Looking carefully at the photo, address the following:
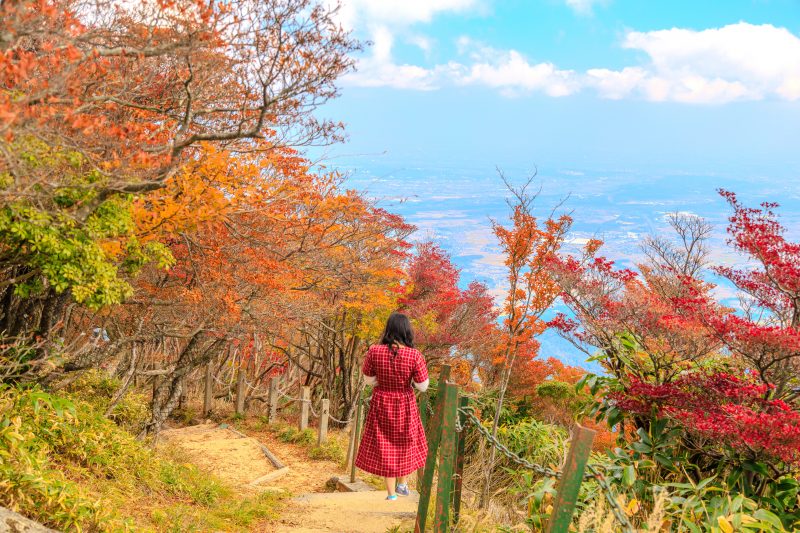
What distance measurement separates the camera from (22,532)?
3621mm

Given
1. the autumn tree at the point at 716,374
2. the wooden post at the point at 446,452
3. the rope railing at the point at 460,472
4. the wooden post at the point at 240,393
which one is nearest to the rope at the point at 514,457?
the rope railing at the point at 460,472

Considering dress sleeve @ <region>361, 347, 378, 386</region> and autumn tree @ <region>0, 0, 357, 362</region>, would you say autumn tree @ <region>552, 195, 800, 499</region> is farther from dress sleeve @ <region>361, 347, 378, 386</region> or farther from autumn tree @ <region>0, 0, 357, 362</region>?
autumn tree @ <region>0, 0, 357, 362</region>

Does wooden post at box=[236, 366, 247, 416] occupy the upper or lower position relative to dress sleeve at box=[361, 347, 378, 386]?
lower

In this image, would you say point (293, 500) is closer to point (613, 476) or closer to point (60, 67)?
point (613, 476)

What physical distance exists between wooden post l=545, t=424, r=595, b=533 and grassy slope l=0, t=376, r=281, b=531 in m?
3.27

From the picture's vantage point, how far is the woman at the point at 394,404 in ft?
15.3

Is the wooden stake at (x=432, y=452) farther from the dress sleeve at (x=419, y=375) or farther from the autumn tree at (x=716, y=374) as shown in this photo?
the autumn tree at (x=716, y=374)

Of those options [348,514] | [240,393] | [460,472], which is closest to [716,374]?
[460,472]

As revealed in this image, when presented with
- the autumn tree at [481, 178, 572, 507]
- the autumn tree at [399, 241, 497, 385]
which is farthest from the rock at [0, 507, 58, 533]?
the autumn tree at [399, 241, 497, 385]

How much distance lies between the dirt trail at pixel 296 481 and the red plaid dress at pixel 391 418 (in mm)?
548

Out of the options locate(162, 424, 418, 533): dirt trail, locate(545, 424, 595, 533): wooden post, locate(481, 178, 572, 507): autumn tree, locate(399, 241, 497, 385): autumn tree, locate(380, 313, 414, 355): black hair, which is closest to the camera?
locate(545, 424, 595, 533): wooden post

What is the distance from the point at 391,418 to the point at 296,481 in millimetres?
5654

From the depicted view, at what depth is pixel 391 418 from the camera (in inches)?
190

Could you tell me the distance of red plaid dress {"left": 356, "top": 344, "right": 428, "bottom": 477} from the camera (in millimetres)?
4695
